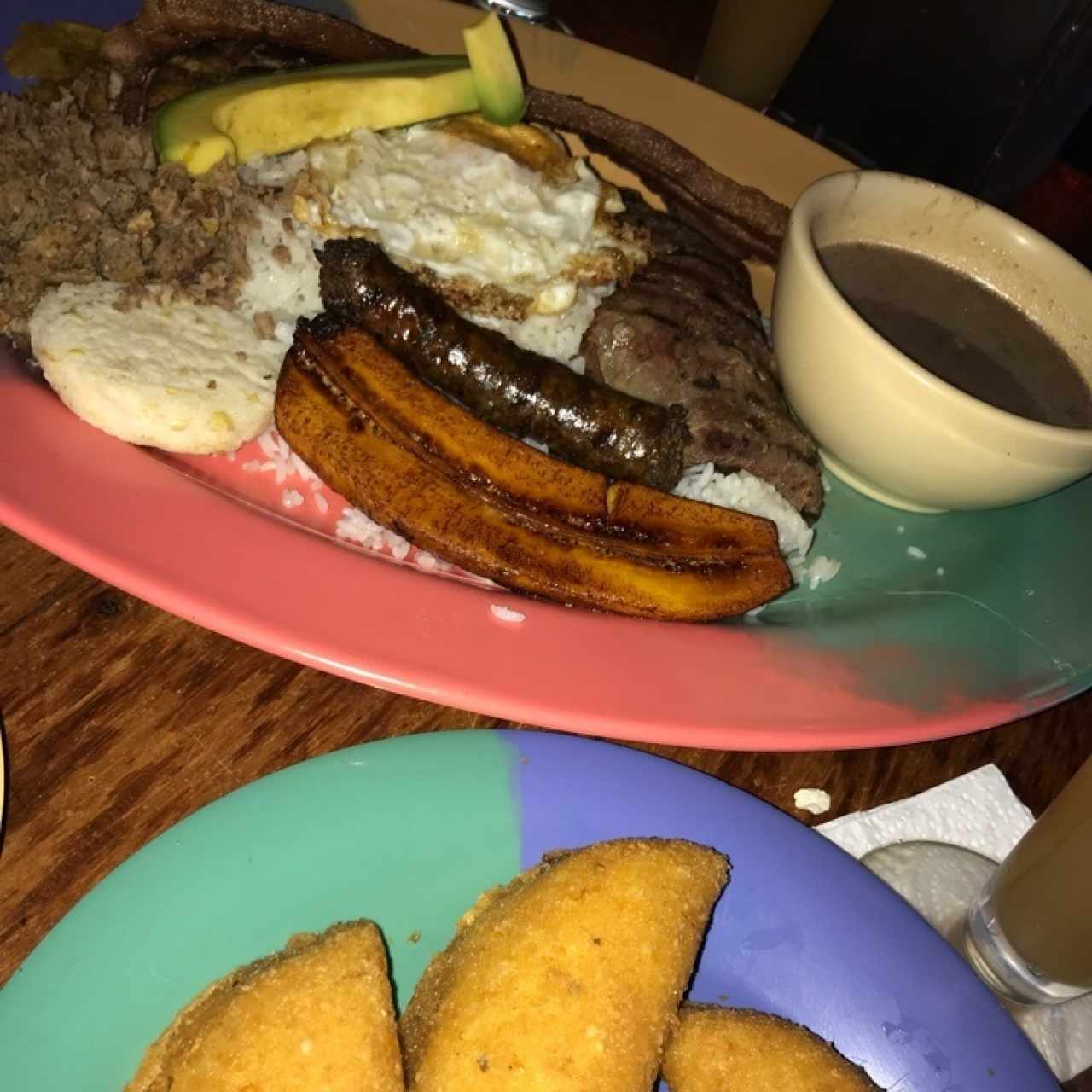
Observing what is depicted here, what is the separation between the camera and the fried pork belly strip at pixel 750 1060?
1550 millimetres

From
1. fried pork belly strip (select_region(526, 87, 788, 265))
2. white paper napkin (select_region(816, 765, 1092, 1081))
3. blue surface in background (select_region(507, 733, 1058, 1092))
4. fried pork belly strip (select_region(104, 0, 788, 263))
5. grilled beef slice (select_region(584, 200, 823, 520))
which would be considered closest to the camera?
blue surface in background (select_region(507, 733, 1058, 1092))

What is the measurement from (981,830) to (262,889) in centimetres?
155

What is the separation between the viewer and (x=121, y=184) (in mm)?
2494

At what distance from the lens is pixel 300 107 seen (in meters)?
2.72

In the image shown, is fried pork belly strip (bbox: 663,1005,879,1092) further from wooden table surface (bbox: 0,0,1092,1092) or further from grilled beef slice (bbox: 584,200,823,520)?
grilled beef slice (bbox: 584,200,823,520)

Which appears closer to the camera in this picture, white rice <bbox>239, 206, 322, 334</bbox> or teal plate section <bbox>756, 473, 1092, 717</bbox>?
teal plate section <bbox>756, 473, 1092, 717</bbox>

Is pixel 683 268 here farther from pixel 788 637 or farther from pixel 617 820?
pixel 617 820

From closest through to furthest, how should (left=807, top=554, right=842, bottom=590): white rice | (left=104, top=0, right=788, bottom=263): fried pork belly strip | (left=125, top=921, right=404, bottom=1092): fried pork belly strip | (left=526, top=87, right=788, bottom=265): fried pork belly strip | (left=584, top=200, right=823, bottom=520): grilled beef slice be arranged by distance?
(left=125, top=921, right=404, bottom=1092): fried pork belly strip
(left=584, top=200, right=823, bottom=520): grilled beef slice
(left=807, top=554, right=842, bottom=590): white rice
(left=104, top=0, right=788, bottom=263): fried pork belly strip
(left=526, top=87, right=788, bottom=265): fried pork belly strip

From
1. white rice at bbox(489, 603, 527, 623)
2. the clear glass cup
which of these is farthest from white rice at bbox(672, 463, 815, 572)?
the clear glass cup

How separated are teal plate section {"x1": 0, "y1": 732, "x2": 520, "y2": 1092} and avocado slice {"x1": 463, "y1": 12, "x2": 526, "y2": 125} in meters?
1.96

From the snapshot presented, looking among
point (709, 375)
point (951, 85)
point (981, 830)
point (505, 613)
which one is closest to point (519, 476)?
Answer: point (505, 613)

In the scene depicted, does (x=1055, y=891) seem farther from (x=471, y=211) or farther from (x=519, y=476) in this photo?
(x=471, y=211)

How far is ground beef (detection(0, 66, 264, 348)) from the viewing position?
7.75 feet

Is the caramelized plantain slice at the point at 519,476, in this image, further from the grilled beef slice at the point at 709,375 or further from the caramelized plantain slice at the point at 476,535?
the grilled beef slice at the point at 709,375
